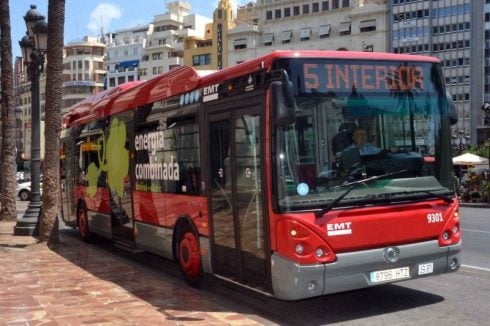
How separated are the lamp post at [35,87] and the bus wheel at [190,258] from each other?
7.15 meters

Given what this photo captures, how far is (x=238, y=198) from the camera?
729 cm

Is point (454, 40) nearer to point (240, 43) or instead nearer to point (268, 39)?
point (268, 39)

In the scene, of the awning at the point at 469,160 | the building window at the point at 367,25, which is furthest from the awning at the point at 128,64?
the awning at the point at 469,160

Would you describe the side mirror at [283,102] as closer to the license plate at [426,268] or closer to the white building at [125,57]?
the license plate at [426,268]

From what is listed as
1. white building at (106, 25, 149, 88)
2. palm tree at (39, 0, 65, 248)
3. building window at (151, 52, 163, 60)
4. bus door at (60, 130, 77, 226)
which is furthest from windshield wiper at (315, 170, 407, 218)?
white building at (106, 25, 149, 88)

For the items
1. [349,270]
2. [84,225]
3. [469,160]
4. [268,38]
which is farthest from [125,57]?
[349,270]

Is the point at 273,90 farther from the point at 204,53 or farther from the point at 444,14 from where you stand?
the point at 204,53

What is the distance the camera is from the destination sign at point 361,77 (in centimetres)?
653

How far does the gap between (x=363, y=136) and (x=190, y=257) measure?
10.6 ft

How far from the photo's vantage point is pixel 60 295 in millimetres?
7930

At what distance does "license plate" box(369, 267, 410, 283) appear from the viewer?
6515mm

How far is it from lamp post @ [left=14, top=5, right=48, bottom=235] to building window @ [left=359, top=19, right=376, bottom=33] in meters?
85.7

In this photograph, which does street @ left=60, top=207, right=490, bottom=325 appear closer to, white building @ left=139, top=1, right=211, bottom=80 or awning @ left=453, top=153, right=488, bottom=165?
awning @ left=453, top=153, right=488, bottom=165

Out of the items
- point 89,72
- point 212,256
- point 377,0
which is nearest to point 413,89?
point 212,256
